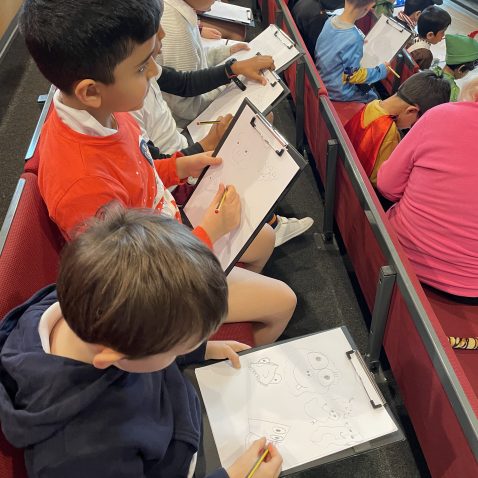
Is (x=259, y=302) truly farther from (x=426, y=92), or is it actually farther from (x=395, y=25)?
(x=395, y=25)

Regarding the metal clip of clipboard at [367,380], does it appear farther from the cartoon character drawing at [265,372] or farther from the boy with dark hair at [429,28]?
the boy with dark hair at [429,28]

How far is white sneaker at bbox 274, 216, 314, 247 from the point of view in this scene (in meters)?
2.42

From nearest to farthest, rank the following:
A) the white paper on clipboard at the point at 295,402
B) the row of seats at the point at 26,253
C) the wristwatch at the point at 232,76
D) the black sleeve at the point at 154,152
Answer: the row of seats at the point at 26,253, the white paper on clipboard at the point at 295,402, the black sleeve at the point at 154,152, the wristwatch at the point at 232,76

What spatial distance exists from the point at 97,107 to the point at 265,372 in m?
0.82

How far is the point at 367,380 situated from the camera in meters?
1.27

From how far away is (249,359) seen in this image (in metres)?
1.31

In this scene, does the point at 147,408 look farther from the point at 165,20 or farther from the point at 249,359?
the point at 165,20

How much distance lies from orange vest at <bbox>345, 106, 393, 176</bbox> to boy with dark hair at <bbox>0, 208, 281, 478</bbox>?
4.92 feet

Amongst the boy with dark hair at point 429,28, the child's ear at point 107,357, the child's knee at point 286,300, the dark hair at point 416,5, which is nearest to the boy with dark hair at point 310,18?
the boy with dark hair at point 429,28

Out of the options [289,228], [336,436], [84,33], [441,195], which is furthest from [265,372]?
[289,228]

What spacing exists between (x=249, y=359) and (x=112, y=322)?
639mm

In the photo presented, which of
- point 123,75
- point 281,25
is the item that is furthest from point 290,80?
point 123,75

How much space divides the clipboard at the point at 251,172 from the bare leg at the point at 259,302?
0.41 feet

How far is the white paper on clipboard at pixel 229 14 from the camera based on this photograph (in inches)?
128
